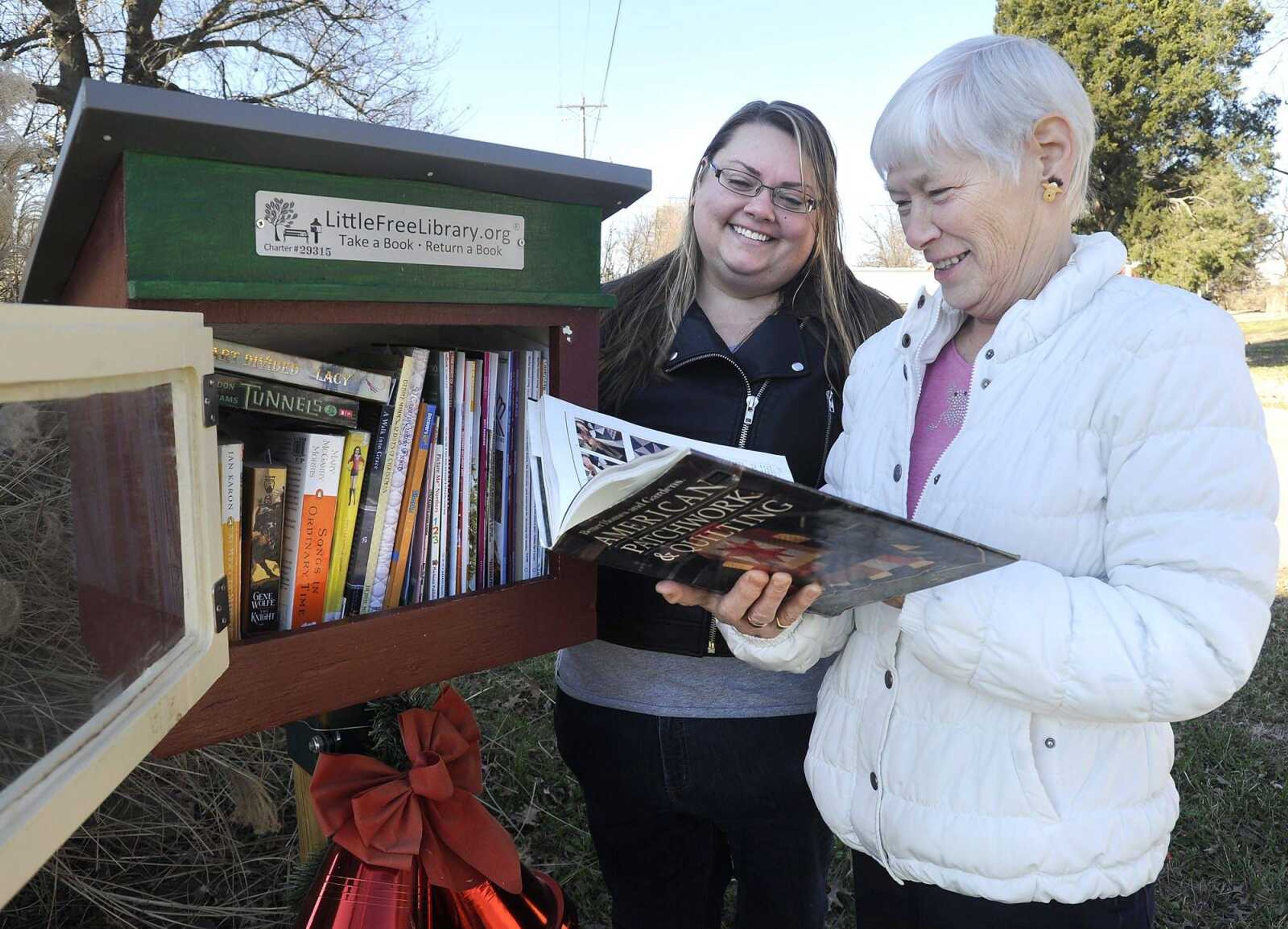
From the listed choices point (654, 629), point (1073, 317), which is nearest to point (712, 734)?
point (654, 629)

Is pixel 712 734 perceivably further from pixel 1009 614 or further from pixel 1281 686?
pixel 1281 686

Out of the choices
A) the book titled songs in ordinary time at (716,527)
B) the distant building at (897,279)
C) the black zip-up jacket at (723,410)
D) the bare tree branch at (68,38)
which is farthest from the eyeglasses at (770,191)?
the distant building at (897,279)

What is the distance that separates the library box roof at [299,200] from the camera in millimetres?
1005

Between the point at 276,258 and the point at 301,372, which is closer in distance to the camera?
the point at 276,258

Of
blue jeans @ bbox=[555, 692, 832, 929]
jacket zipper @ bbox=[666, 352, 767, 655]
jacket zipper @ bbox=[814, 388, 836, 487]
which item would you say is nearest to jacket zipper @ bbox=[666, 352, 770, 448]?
jacket zipper @ bbox=[666, 352, 767, 655]

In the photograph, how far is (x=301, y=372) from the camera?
4.10ft

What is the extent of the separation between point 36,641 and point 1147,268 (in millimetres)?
19429

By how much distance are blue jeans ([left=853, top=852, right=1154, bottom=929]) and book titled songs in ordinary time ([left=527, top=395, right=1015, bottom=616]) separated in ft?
1.41

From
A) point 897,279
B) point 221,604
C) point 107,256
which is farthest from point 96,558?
point 897,279

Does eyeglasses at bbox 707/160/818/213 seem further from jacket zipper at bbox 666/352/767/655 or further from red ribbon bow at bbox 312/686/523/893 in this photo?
red ribbon bow at bbox 312/686/523/893

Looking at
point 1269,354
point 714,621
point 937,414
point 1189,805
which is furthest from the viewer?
point 1269,354

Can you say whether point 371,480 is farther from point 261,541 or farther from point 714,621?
point 714,621

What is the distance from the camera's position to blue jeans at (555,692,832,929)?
66.7 inches

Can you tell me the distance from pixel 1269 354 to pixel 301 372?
21.4 metres
